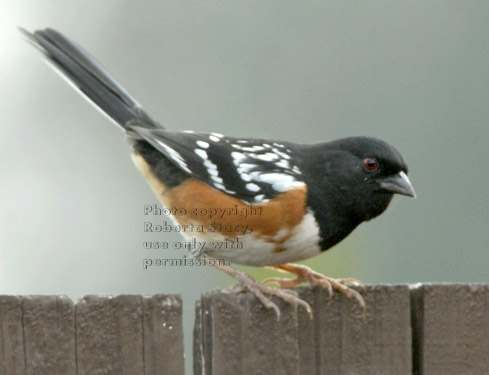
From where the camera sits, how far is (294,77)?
16.0 m

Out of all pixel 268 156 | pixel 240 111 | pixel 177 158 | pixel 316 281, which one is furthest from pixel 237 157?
pixel 240 111

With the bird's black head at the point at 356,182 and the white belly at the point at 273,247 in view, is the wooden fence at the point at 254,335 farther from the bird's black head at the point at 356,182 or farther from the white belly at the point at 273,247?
the bird's black head at the point at 356,182

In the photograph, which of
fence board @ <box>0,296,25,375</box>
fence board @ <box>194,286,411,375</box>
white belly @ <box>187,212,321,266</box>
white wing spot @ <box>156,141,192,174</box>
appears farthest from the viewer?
white wing spot @ <box>156,141,192,174</box>

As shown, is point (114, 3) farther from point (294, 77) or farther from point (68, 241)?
point (68, 241)

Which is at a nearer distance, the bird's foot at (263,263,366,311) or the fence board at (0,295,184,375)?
the fence board at (0,295,184,375)

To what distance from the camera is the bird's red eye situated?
3740 mm

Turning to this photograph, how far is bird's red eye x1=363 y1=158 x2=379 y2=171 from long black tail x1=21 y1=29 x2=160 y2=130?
1.05 m

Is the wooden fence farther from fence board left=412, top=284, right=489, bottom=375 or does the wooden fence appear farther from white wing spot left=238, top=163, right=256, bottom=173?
white wing spot left=238, top=163, right=256, bottom=173

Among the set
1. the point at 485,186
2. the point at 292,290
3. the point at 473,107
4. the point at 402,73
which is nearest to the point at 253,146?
the point at 292,290

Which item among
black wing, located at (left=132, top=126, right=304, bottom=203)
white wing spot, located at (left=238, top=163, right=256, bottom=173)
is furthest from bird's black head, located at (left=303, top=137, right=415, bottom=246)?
white wing spot, located at (left=238, top=163, right=256, bottom=173)

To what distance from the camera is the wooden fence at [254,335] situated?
92.9 inches

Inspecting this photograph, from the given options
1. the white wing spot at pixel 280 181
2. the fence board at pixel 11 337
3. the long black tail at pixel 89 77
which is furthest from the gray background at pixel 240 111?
the fence board at pixel 11 337

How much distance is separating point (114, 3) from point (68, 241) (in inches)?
307

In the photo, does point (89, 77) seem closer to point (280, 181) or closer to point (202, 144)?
point (202, 144)
